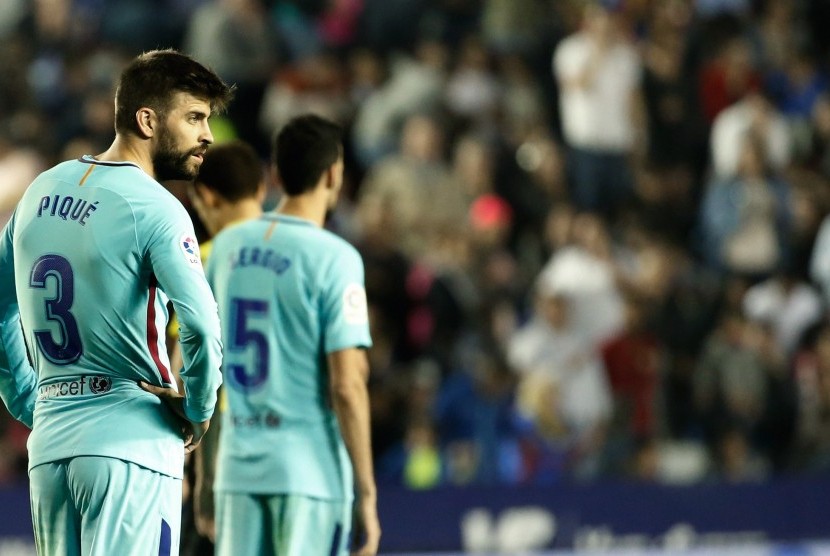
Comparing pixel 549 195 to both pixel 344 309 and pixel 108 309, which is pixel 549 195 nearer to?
pixel 344 309

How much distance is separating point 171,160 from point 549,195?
26.0 ft

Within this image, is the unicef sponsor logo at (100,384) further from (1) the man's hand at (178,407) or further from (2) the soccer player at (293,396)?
(2) the soccer player at (293,396)

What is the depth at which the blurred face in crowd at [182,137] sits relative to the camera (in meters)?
3.75

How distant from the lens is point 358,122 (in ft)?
39.6

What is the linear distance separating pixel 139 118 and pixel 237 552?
1.87 meters

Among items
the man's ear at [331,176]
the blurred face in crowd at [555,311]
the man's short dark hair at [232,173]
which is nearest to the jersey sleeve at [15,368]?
the man's ear at [331,176]

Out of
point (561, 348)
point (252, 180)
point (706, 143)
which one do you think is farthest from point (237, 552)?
point (706, 143)

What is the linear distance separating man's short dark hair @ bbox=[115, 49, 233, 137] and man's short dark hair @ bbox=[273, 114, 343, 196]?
1.45 meters

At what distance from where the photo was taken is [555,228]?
36.3ft

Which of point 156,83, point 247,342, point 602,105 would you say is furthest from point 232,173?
point 602,105

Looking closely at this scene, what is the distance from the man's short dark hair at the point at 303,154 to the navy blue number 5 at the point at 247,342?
460 mm

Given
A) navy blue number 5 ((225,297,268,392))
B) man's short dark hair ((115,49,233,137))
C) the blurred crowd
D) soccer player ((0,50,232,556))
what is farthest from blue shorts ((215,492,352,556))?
the blurred crowd

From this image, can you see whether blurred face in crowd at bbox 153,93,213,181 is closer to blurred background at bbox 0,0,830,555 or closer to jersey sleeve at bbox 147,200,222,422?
jersey sleeve at bbox 147,200,222,422

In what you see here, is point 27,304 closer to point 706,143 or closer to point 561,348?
point 561,348
